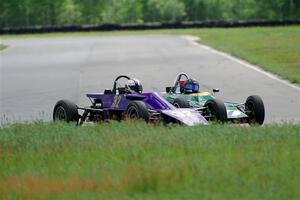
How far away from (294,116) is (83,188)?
7712mm

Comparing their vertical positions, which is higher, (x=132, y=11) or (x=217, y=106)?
(x=217, y=106)

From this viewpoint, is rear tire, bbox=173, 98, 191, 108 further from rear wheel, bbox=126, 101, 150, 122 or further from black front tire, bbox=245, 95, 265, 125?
black front tire, bbox=245, 95, 265, 125

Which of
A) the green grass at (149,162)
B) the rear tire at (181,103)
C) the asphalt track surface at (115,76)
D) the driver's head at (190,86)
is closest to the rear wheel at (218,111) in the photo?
the rear tire at (181,103)

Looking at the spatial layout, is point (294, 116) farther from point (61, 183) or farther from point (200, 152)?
point (61, 183)

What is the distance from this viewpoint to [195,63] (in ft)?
103

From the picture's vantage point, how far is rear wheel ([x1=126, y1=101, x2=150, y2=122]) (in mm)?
11648

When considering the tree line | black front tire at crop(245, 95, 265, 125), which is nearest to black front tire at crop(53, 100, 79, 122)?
black front tire at crop(245, 95, 265, 125)

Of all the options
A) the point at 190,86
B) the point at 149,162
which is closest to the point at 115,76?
the point at 190,86

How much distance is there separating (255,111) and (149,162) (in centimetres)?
452

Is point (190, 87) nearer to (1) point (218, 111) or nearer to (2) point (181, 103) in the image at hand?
(2) point (181, 103)

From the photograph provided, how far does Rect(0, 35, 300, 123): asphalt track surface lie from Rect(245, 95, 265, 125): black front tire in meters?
0.82

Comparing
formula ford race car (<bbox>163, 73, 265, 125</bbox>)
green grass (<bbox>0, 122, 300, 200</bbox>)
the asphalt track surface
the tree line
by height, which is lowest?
the tree line

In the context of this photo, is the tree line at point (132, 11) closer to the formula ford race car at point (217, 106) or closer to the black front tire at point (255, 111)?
the formula ford race car at point (217, 106)

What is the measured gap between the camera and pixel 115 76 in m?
26.1
